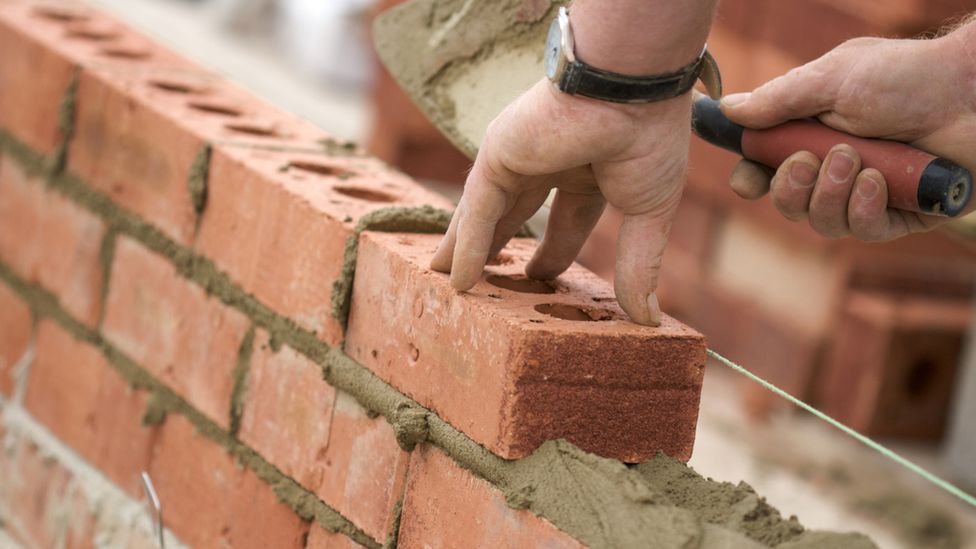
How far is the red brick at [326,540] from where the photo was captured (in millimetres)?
2781

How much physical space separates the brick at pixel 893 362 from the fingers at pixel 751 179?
341 centimetres

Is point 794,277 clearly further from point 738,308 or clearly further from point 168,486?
point 168,486

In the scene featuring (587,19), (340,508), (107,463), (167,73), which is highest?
(587,19)

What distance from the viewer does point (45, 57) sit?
3854 mm

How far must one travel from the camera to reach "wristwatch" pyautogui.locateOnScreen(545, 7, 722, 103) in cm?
232

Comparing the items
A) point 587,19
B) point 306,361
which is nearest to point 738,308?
point 306,361

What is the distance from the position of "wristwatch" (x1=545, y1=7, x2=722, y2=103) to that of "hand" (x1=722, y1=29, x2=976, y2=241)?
1.00 feet

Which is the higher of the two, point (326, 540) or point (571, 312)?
point (571, 312)

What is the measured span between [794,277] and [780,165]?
12.6ft

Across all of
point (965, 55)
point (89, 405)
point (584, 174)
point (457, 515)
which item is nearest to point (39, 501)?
point (89, 405)

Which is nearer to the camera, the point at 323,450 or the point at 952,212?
the point at 952,212

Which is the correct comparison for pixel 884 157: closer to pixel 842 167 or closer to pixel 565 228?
pixel 842 167

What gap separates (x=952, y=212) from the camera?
98.2 inches

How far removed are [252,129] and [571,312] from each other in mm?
1214
